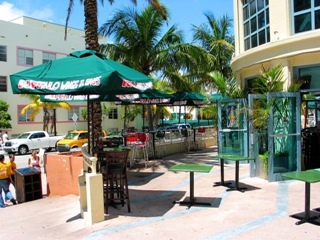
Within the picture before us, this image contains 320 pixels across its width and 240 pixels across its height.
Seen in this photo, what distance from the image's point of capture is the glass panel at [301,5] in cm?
916

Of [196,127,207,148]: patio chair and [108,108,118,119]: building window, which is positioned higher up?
[108,108,118,119]: building window

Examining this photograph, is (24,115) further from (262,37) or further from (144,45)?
(262,37)

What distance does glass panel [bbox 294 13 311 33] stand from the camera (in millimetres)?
9141

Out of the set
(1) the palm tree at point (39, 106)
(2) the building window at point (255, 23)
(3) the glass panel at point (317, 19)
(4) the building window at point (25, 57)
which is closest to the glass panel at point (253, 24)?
(2) the building window at point (255, 23)

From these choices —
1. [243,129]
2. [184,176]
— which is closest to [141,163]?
[184,176]

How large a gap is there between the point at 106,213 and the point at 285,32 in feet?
23.1

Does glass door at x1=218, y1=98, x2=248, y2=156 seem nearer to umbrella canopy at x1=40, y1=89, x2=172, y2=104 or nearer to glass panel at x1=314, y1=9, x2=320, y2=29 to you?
umbrella canopy at x1=40, y1=89, x2=172, y2=104

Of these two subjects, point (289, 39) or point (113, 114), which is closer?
point (289, 39)

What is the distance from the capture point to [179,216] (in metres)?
6.11

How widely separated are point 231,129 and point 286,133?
2596 mm

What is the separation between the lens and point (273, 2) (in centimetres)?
972

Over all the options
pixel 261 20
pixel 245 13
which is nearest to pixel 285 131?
pixel 261 20

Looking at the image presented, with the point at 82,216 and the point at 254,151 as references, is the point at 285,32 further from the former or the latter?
the point at 82,216

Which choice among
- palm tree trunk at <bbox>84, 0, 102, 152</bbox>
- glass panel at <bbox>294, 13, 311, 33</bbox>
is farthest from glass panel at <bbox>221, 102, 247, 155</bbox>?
palm tree trunk at <bbox>84, 0, 102, 152</bbox>
